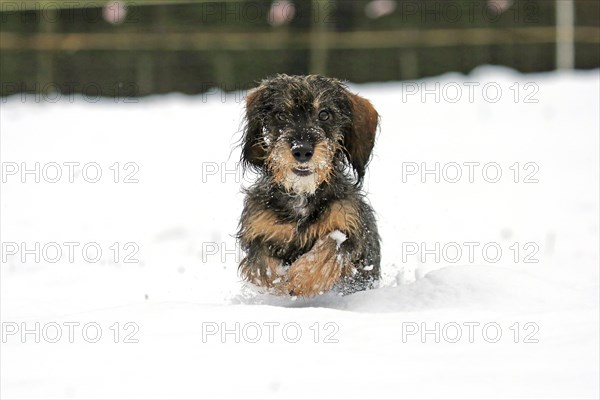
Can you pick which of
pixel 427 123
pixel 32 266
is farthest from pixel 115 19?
pixel 32 266

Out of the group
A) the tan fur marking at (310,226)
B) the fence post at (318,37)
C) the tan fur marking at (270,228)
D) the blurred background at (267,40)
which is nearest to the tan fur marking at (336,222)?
the tan fur marking at (310,226)

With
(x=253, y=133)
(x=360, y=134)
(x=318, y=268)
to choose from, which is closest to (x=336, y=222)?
(x=318, y=268)

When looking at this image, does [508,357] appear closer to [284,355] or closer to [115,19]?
[284,355]

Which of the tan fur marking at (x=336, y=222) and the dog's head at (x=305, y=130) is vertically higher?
the dog's head at (x=305, y=130)

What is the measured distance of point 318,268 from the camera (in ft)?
15.7

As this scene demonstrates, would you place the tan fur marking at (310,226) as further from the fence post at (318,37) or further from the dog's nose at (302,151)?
the fence post at (318,37)

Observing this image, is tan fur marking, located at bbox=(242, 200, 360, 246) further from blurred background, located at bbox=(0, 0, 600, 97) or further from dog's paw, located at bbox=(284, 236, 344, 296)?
blurred background, located at bbox=(0, 0, 600, 97)

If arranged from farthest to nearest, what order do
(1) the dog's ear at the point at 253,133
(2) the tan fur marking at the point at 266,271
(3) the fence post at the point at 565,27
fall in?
(3) the fence post at the point at 565,27 < (1) the dog's ear at the point at 253,133 < (2) the tan fur marking at the point at 266,271

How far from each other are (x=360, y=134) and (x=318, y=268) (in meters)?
0.88

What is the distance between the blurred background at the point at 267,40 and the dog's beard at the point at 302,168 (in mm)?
7414

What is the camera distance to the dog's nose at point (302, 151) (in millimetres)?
4539

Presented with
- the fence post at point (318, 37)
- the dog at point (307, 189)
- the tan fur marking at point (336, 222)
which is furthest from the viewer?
the fence post at point (318, 37)

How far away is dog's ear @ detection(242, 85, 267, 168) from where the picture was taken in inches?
203

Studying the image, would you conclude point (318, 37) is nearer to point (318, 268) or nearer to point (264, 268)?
point (264, 268)
